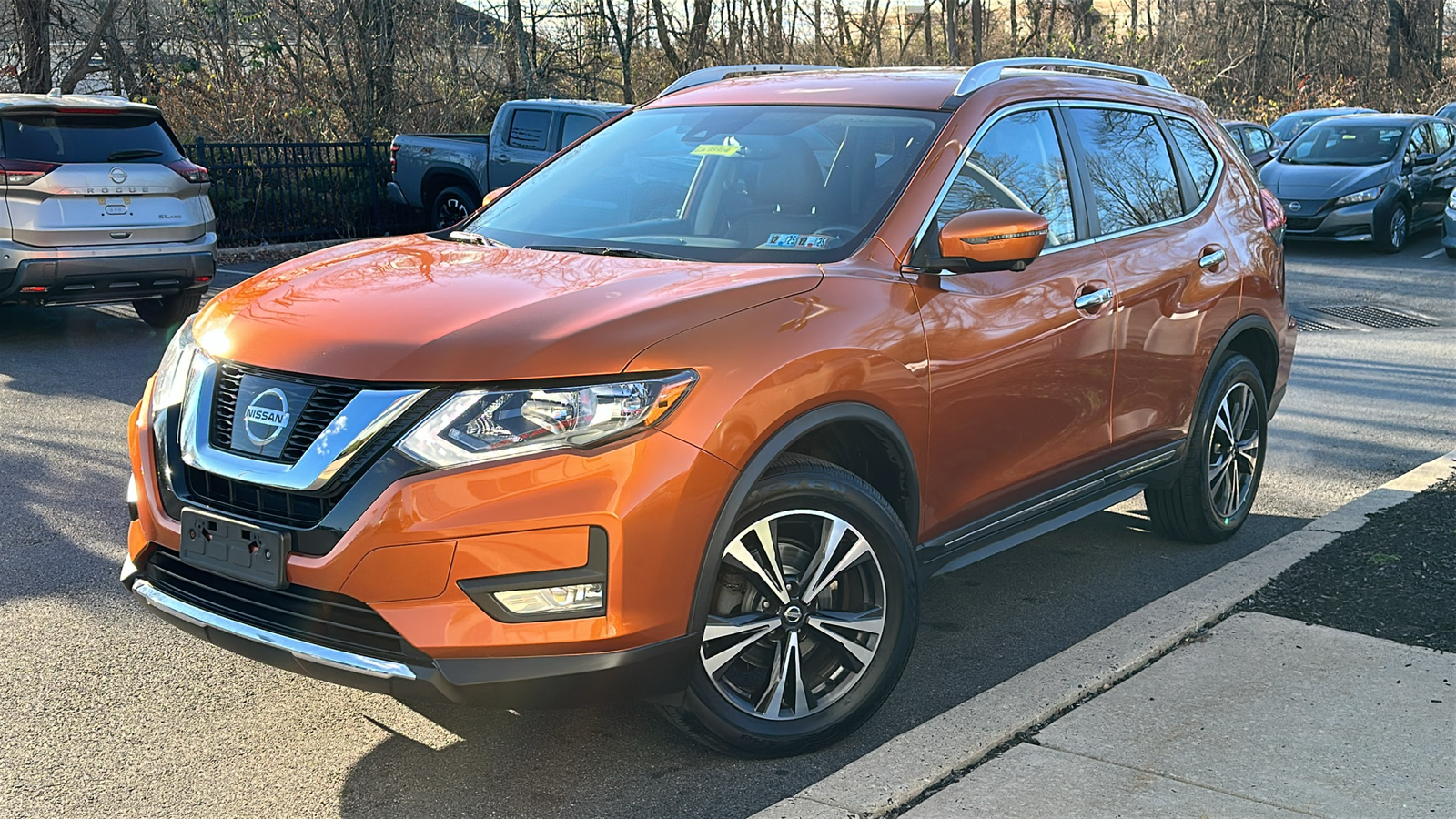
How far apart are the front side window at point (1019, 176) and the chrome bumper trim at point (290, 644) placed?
2.11 meters

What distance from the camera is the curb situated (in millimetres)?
3207

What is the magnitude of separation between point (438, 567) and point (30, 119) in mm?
8007

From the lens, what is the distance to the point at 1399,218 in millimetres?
17781

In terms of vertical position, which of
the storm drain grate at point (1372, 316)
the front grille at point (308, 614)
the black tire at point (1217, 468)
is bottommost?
the storm drain grate at point (1372, 316)

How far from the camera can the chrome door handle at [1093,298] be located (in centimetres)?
450

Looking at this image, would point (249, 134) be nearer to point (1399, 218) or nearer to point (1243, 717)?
point (1399, 218)

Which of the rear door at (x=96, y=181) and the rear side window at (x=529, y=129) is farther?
the rear side window at (x=529, y=129)

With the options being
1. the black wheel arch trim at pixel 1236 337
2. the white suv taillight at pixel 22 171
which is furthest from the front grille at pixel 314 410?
the white suv taillight at pixel 22 171

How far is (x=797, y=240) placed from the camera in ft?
13.3

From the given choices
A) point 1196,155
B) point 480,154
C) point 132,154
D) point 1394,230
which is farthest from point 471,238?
point 1394,230

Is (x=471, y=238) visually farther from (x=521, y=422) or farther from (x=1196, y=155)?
(x=1196, y=155)

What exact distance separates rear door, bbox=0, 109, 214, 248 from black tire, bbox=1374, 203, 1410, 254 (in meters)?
14.4

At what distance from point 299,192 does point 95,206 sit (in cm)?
775

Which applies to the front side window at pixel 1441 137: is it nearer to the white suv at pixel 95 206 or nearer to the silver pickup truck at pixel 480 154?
the silver pickup truck at pixel 480 154
